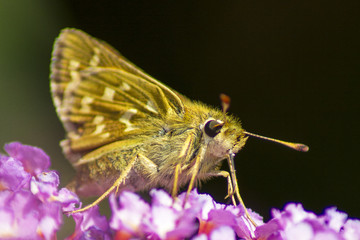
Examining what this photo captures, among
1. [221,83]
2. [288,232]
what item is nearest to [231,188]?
[288,232]

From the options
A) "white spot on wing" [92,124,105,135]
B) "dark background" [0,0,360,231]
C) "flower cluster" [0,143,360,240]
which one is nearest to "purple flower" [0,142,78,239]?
"flower cluster" [0,143,360,240]

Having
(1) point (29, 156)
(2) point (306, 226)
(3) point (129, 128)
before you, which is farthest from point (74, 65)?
(2) point (306, 226)

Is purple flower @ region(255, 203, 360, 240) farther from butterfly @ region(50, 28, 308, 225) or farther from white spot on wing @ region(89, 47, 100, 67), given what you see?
white spot on wing @ region(89, 47, 100, 67)

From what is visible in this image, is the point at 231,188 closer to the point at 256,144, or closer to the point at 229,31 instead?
the point at 256,144

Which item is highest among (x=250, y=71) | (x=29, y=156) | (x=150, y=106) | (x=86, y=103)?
(x=250, y=71)

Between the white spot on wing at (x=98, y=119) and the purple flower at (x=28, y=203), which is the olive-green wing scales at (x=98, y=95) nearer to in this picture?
the white spot on wing at (x=98, y=119)

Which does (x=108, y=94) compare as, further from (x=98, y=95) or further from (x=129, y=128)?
(x=129, y=128)
